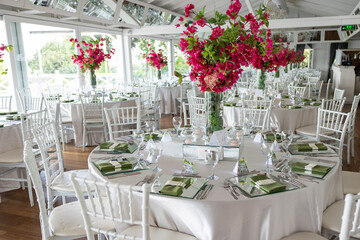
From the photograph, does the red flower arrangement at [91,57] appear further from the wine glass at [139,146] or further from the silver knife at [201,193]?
the silver knife at [201,193]

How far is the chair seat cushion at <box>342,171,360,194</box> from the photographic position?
7.94 ft

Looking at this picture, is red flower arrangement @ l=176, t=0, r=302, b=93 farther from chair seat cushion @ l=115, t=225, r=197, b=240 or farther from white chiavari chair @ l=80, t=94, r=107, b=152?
white chiavari chair @ l=80, t=94, r=107, b=152

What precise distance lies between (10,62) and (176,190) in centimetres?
518

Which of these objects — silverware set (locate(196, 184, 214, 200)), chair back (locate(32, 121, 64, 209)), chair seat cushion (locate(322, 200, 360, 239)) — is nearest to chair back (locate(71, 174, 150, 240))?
silverware set (locate(196, 184, 214, 200))

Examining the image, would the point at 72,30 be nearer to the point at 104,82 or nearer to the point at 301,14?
the point at 104,82

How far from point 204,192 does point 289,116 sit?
3.24 meters

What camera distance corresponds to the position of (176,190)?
1744 millimetres

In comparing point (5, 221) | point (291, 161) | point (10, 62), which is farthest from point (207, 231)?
point (10, 62)

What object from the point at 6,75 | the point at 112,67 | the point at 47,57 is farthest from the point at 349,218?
the point at 112,67

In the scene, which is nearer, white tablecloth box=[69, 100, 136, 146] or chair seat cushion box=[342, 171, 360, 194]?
chair seat cushion box=[342, 171, 360, 194]

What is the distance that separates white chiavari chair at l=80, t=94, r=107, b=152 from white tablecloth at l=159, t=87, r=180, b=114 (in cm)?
302

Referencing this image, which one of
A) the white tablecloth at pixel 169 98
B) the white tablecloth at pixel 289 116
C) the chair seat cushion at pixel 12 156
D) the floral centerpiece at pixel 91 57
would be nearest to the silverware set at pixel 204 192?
the chair seat cushion at pixel 12 156

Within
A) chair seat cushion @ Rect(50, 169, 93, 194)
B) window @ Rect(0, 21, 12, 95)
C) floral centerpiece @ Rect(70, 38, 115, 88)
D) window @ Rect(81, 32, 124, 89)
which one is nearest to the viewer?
chair seat cushion @ Rect(50, 169, 93, 194)

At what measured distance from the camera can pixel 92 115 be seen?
5492 mm
